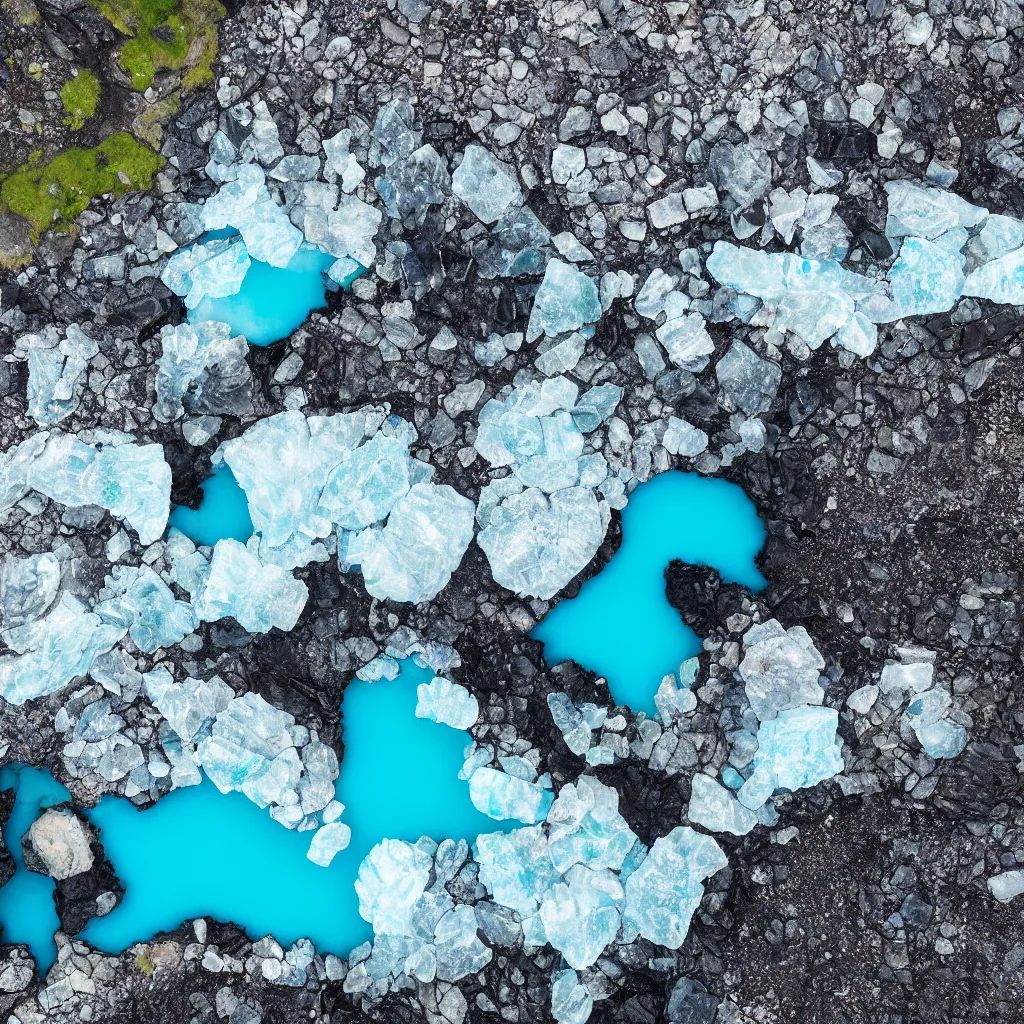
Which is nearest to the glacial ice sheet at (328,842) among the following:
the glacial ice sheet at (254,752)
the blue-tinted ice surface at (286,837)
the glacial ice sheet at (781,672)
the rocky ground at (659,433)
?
the blue-tinted ice surface at (286,837)

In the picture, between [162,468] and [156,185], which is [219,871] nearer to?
[162,468]

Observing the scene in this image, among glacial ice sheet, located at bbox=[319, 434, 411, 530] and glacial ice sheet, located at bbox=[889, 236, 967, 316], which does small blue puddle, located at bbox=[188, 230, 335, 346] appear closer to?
glacial ice sheet, located at bbox=[319, 434, 411, 530]

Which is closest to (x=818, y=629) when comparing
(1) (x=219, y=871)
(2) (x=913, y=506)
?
(2) (x=913, y=506)

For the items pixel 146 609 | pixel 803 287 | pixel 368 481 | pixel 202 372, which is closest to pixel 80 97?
pixel 202 372

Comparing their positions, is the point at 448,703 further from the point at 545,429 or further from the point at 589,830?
the point at 545,429

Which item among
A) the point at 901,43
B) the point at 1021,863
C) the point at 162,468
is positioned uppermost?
the point at 901,43

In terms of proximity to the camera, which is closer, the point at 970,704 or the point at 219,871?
the point at 970,704
